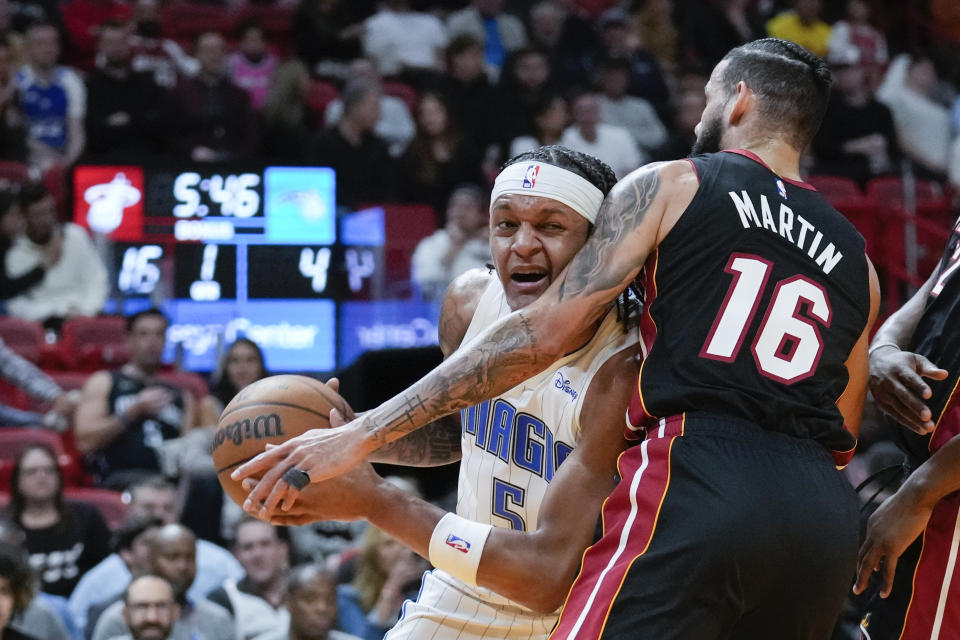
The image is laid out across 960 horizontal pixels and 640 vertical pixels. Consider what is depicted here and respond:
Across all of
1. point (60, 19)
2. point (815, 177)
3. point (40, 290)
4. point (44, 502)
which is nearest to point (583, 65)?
point (815, 177)

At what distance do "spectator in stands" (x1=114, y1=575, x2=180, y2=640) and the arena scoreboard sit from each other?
2.73 metres

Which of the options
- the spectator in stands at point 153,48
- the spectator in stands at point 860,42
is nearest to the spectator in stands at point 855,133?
the spectator in stands at point 860,42

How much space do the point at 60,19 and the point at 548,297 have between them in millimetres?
10480

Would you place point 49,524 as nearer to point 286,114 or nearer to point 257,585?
point 257,585

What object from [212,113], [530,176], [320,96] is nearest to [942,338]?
[530,176]

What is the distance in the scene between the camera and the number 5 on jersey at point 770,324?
10.8 ft

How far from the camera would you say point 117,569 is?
7383mm

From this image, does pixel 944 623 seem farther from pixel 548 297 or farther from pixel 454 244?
pixel 454 244

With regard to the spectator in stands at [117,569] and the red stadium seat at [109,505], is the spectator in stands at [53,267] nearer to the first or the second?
the red stadium seat at [109,505]

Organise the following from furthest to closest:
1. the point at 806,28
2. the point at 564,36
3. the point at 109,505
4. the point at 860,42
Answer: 1. the point at 860,42
2. the point at 806,28
3. the point at 564,36
4. the point at 109,505

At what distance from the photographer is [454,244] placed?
394 inches

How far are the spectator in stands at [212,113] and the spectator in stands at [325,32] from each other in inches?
67.0

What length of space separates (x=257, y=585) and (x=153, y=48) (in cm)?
626

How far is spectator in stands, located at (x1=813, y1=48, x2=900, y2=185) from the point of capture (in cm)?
1282
